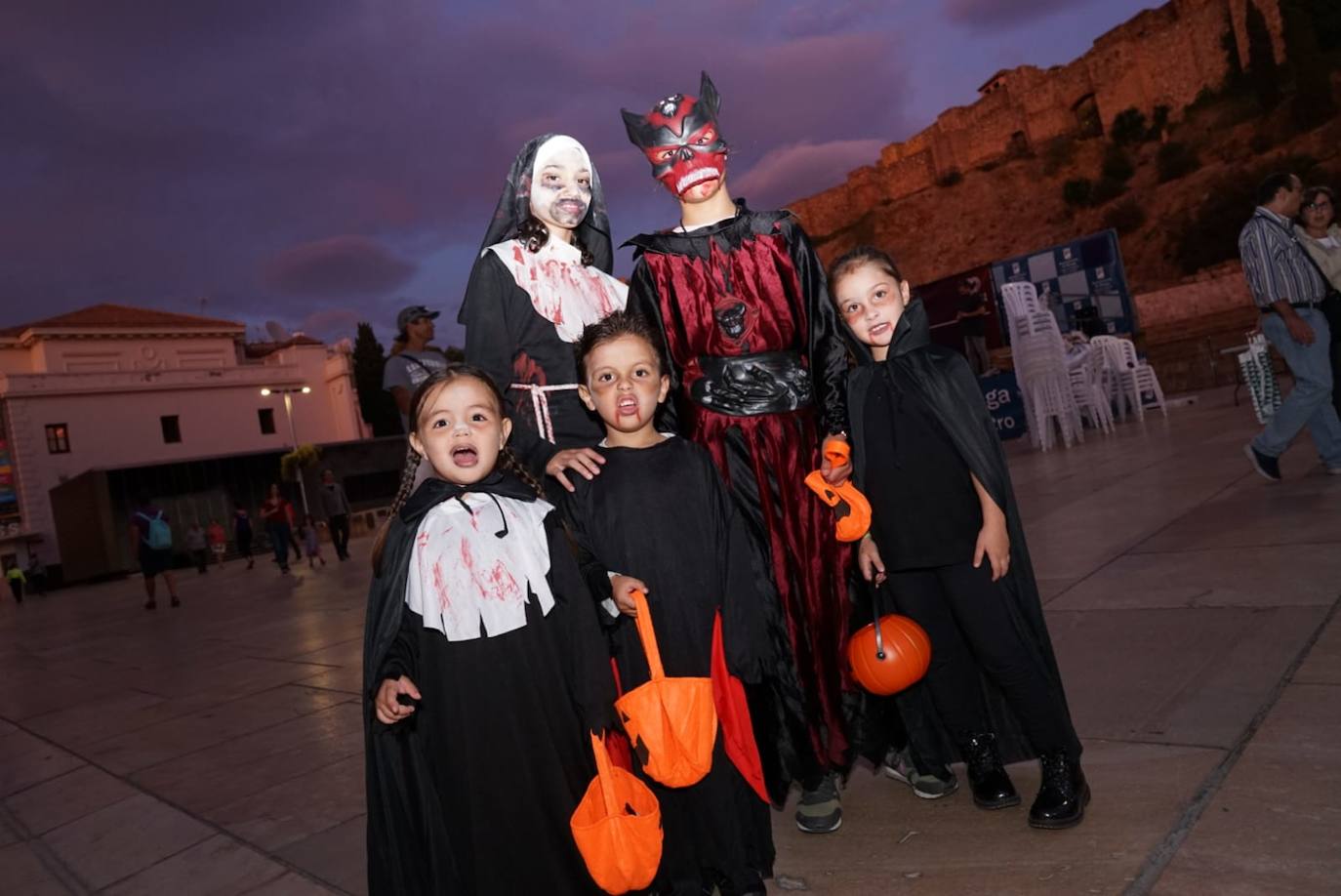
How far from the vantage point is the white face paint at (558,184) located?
7.99 ft

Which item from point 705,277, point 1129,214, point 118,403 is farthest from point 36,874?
point 1129,214

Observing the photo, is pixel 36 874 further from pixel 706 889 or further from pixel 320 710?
pixel 706 889

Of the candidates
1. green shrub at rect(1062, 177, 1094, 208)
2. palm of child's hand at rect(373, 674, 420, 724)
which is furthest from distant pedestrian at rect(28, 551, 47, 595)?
green shrub at rect(1062, 177, 1094, 208)

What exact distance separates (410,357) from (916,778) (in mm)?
3893

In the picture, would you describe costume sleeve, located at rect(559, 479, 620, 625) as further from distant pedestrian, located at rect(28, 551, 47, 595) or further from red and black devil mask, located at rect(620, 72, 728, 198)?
distant pedestrian, located at rect(28, 551, 47, 595)

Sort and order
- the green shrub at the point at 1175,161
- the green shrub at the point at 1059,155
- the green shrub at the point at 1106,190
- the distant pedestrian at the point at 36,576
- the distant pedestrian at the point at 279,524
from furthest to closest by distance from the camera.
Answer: the green shrub at the point at 1059,155 < the green shrub at the point at 1106,190 < the green shrub at the point at 1175,161 < the distant pedestrian at the point at 36,576 < the distant pedestrian at the point at 279,524

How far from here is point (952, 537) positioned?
7.09 feet

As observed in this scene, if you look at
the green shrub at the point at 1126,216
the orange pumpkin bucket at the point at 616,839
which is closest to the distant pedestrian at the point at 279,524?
the orange pumpkin bucket at the point at 616,839

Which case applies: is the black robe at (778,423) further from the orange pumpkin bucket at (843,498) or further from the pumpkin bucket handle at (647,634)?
the pumpkin bucket handle at (647,634)

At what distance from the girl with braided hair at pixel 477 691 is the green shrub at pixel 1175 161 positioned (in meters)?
46.7

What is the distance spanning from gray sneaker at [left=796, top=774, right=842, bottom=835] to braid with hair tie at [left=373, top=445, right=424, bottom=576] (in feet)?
4.15

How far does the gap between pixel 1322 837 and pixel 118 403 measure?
42841mm

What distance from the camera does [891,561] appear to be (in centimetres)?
227

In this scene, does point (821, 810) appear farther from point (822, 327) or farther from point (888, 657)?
point (822, 327)
